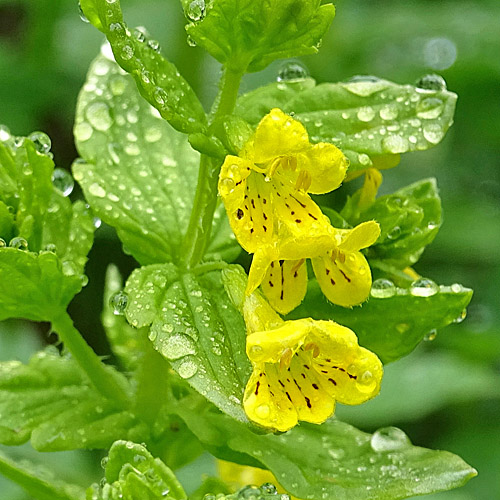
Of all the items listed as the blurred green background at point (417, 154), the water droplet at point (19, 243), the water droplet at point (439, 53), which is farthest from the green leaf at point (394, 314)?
the water droplet at point (439, 53)

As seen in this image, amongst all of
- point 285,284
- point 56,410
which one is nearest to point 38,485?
point 56,410

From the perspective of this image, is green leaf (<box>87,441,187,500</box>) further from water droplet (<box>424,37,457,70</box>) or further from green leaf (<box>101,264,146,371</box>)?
water droplet (<box>424,37,457,70</box>)

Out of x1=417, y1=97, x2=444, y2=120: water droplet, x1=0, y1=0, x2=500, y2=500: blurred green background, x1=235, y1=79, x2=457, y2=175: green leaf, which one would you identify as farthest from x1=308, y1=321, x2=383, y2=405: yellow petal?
x1=0, y1=0, x2=500, y2=500: blurred green background

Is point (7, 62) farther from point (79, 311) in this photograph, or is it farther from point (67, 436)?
point (67, 436)

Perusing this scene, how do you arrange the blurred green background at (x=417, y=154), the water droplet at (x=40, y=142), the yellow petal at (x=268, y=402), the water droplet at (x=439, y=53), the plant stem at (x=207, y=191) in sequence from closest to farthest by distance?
1. the yellow petal at (x=268, y=402)
2. the plant stem at (x=207, y=191)
3. the water droplet at (x=40, y=142)
4. the blurred green background at (x=417, y=154)
5. the water droplet at (x=439, y=53)

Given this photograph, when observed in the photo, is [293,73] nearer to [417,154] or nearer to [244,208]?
[244,208]

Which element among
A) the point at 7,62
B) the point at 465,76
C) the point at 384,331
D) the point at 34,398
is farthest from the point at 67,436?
the point at 465,76

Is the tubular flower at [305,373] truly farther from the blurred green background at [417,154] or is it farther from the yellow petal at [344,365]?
the blurred green background at [417,154]

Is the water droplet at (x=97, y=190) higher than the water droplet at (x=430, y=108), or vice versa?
the water droplet at (x=430, y=108)
